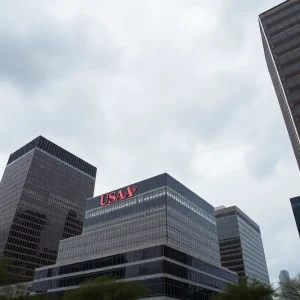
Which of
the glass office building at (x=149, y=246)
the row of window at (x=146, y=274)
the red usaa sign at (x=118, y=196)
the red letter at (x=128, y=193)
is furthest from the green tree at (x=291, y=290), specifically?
the red letter at (x=128, y=193)

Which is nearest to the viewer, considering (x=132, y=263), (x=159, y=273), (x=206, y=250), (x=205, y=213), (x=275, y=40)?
(x=275, y=40)

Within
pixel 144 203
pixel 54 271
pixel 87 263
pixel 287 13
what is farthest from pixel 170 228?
pixel 287 13

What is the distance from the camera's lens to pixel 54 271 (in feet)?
358

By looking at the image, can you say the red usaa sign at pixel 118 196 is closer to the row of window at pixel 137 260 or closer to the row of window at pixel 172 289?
the row of window at pixel 137 260

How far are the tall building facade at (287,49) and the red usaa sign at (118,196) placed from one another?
196 ft

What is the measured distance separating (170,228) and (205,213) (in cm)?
2999

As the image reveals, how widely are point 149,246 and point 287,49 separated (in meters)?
59.2

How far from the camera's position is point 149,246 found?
90250mm

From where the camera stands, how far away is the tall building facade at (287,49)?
195 ft

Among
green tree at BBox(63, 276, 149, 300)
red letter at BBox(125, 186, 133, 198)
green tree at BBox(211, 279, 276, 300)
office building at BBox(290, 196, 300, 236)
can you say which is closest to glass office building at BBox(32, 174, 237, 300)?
red letter at BBox(125, 186, 133, 198)

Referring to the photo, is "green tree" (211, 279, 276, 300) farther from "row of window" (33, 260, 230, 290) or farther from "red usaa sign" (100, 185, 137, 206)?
"red usaa sign" (100, 185, 137, 206)

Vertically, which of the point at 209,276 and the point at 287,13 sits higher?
the point at 287,13

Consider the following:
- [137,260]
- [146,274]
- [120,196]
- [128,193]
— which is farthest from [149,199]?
[146,274]

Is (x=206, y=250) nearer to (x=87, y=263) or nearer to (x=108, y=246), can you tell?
(x=108, y=246)
